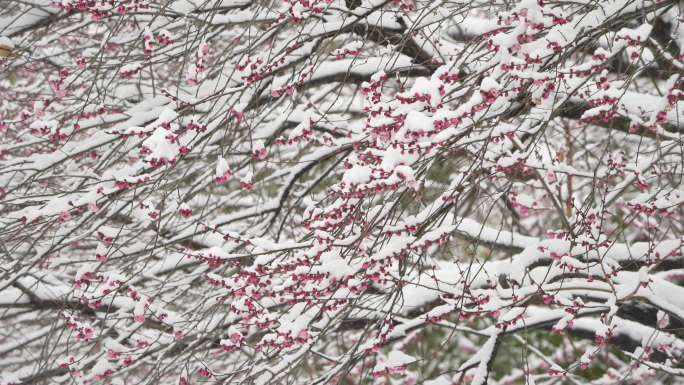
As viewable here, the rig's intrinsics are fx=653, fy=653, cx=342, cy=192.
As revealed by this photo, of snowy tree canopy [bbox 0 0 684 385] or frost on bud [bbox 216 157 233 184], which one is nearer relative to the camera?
snowy tree canopy [bbox 0 0 684 385]

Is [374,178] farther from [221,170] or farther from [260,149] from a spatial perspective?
[260,149]

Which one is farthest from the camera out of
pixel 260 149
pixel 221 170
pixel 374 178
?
pixel 260 149

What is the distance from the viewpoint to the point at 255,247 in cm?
347

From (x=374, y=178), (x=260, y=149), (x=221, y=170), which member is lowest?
(x=374, y=178)

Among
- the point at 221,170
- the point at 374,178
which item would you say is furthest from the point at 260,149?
the point at 374,178

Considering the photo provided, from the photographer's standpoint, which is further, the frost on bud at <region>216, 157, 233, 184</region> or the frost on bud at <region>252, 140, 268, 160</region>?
the frost on bud at <region>252, 140, 268, 160</region>

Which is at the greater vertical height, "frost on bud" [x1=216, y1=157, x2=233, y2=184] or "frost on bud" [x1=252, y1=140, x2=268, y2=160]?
"frost on bud" [x1=252, y1=140, x2=268, y2=160]

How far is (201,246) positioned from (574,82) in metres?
3.11

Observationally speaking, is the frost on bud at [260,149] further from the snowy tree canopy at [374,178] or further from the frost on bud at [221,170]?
the frost on bud at [221,170]

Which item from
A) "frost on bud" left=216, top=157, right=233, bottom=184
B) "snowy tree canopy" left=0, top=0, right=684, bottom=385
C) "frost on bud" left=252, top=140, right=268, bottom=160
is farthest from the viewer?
"frost on bud" left=252, top=140, right=268, bottom=160

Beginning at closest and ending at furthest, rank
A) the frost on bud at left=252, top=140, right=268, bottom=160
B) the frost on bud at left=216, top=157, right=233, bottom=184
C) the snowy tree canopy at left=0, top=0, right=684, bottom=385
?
the snowy tree canopy at left=0, top=0, right=684, bottom=385, the frost on bud at left=216, top=157, right=233, bottom=184, the frost on bud at left=252, top=140, right=268, bottom=160

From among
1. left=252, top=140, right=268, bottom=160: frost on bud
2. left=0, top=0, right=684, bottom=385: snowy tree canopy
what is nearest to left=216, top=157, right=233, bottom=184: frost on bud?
left=0, top=0, right=684, bottom=385: snowy tree canopy

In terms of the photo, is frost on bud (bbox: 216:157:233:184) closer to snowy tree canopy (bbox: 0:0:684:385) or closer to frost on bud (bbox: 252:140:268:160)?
snowy tree canopy (bbox: 0:0:684:385)

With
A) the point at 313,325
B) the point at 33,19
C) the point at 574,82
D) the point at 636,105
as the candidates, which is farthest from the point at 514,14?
the point at 33,19
